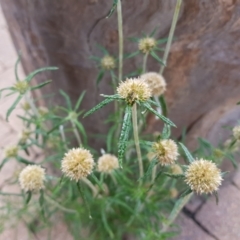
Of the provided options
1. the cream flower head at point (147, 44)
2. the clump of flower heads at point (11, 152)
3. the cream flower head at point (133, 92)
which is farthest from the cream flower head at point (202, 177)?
the clump of flower heads at point (11, 152)

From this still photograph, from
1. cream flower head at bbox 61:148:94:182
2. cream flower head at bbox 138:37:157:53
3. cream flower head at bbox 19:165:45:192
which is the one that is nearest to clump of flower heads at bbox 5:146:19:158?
cream flower head at bbox 19:165:45:192

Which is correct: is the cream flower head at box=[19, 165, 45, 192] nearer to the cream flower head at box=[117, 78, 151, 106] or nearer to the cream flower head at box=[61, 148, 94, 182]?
the cream flower head at box=[61, 148, 94, 182]

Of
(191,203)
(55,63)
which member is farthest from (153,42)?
(191,203)

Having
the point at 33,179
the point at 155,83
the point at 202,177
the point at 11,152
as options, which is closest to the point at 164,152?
the point at 202,177

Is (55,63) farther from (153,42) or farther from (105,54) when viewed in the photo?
(153,42)

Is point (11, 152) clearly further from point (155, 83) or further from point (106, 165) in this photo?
point (155, 83)

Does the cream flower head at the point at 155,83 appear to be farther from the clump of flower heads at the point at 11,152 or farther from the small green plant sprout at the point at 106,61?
the clump of flower heads at the point at 11,152
